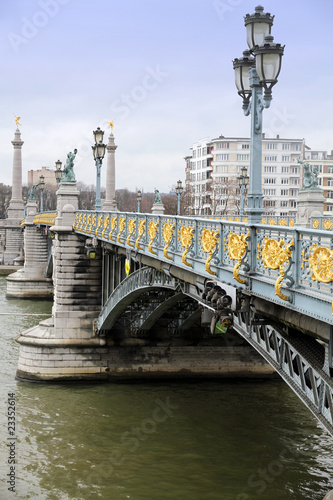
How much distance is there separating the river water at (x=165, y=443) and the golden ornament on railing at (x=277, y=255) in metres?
8.62

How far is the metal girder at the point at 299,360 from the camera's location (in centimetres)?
951

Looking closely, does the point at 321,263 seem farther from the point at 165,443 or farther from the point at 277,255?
the point at 165,443

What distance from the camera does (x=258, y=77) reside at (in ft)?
34.2

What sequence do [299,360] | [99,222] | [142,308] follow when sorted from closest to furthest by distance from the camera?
1. [299,360]
2. [99,222]
3. [142,308]

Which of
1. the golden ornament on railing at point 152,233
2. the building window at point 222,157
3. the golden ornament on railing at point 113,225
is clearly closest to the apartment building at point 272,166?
the building window at point 222,157

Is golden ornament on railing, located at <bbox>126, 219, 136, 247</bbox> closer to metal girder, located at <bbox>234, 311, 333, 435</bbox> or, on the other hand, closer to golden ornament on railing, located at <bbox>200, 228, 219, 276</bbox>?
golden ornament on railing, located at <bbox>200, 228, 219, 276</bbox>

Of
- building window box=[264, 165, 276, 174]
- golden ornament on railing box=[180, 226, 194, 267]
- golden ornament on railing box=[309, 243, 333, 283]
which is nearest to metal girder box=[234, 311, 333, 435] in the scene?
golden ornament on railing box=[309, 243, 333, 283]

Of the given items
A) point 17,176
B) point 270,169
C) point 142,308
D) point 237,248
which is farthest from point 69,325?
point 270,169

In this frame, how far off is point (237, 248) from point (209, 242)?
4.95 ft

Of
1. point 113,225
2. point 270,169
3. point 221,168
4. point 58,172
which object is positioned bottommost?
point 113,225

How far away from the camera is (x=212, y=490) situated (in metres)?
17.3

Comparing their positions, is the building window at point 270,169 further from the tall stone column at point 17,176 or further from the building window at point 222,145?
the tall stone column at point 17,176

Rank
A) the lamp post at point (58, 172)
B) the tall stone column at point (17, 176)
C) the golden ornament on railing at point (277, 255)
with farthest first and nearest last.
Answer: the tall stone column at point (17, 176) < the lamp post at point (58, 172) < the golden ornament on railing at point (277, 255)

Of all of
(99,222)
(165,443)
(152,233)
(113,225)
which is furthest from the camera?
(99,222)
